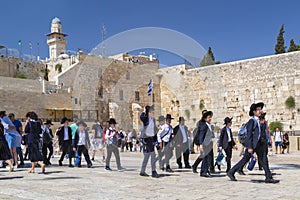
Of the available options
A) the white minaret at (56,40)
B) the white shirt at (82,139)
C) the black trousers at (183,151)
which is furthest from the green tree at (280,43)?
the white shirt at (82,139)

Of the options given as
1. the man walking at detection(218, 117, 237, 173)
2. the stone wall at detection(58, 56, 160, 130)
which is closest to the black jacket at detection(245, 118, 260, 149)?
the man walking at detection(218, 117, 237, 173)

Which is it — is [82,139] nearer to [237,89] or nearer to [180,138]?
[180,138]

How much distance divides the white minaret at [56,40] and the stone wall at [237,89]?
17422 millimetres

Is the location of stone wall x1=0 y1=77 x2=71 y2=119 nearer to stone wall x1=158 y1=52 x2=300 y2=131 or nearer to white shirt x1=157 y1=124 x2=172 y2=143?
stone wall x1=158 y1=52 x2=300 y2=131

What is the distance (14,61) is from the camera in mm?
30406

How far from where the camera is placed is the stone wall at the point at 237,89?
74.4 ft

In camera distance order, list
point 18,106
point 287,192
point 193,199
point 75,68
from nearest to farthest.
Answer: point 193,199, point 287,192, point 18,106, point 75,68

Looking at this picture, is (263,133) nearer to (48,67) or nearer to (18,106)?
(18,106)

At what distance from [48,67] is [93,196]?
98.5 feet

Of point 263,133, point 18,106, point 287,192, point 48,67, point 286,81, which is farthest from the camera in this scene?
point 48,67

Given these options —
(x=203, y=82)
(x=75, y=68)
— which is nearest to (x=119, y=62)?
(x=75, y=68)

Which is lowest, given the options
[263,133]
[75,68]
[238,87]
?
[263,133]

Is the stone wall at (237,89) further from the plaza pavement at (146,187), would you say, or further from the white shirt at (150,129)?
the white shirt at (150,129)

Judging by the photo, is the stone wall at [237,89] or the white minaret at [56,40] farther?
the white minaret at [56,40]
